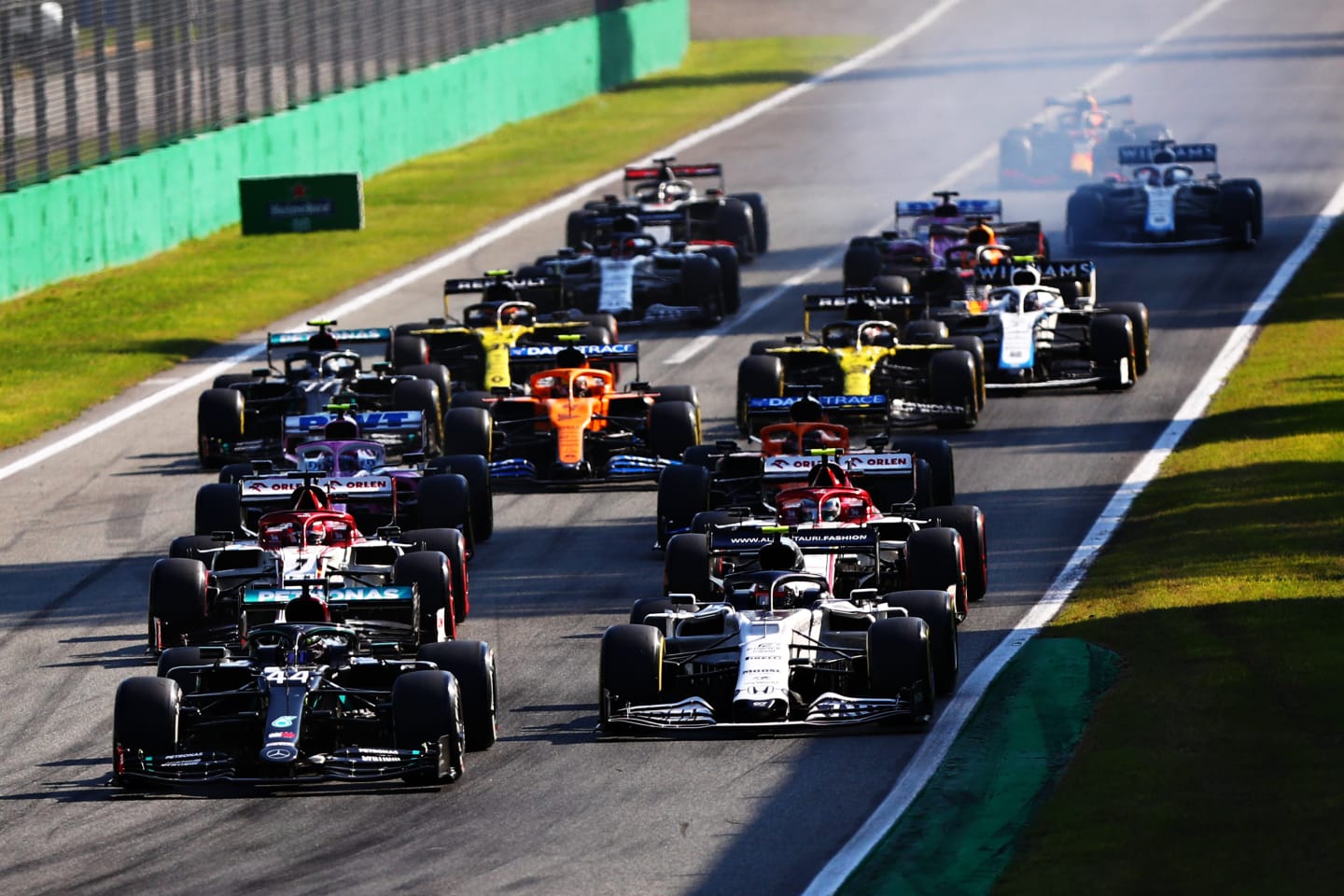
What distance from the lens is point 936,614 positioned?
21281 millimetres

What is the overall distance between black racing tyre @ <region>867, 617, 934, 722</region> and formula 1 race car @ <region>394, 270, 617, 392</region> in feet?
49.6

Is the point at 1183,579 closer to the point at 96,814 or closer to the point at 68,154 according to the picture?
the point at 96,814

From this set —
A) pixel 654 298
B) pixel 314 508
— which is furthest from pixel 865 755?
pixel 654 298

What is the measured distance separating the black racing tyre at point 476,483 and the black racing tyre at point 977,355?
8303 millimetres

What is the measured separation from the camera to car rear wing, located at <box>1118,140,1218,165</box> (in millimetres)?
48562

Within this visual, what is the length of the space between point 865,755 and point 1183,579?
20.4 ft

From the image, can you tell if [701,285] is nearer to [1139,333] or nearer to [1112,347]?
[1139,333]

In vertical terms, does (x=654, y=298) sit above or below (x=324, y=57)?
below

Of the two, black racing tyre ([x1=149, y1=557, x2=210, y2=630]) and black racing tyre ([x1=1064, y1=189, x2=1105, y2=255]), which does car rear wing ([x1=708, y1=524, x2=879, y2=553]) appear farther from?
black racing tyre ([x1=1064, y1=189, x2=1105, y2=255])

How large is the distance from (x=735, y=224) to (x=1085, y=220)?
6.62 meters

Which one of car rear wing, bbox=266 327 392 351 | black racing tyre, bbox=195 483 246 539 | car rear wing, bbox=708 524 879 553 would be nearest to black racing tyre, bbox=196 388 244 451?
car rear wing, bbox=266 327 392 351

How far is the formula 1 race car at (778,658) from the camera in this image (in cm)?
2033

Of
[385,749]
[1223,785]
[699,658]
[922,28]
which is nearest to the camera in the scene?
[1223,785]

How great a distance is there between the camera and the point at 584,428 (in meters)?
31.4
